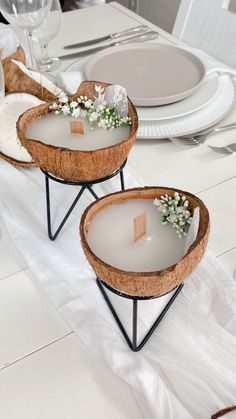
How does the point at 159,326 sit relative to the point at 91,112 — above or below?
below

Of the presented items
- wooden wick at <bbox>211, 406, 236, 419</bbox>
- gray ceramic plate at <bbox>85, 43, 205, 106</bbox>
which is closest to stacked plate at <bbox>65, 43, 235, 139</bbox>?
gray ceramic plate at <bbox>85, 43, 205, 106</bbox>

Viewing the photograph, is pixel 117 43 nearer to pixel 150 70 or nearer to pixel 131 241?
pixel 150 70

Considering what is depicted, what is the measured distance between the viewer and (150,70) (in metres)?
1.07

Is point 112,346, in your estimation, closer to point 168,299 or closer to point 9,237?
point 168,299

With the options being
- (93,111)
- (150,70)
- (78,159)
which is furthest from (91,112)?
(150,70)

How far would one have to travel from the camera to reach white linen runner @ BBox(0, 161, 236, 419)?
0.53 m

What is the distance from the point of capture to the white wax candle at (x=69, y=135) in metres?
0.70

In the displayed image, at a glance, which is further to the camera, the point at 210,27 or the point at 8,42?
the point at 210,27

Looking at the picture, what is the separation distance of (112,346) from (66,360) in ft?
0.17

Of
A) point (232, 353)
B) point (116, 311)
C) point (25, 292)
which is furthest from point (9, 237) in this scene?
point (232, 353)

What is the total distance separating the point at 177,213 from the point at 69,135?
212 mm

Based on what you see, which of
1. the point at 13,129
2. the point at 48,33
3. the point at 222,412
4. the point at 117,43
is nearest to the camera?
the point at 222,412

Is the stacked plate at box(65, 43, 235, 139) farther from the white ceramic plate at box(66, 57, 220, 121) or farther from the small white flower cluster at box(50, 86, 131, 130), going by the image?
the small white flower cluster at box(50, 86, 131, 130)

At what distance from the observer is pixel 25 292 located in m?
0.68
